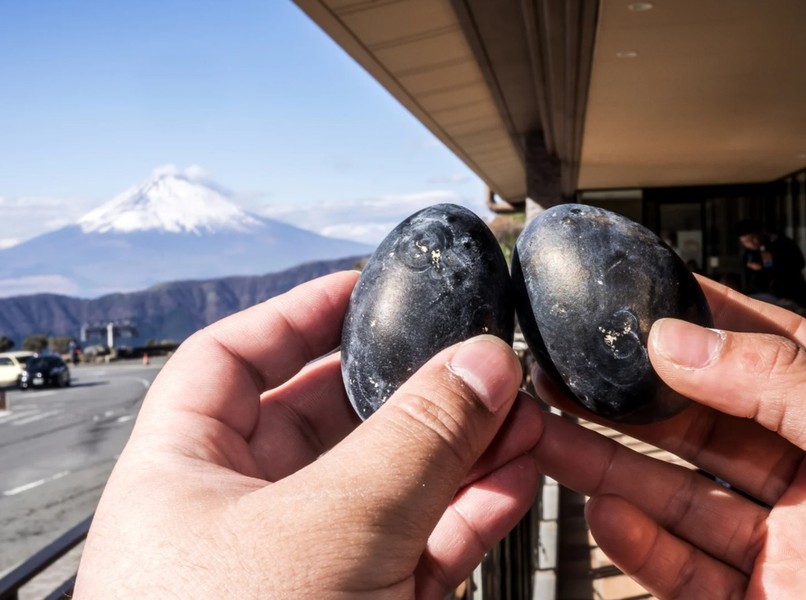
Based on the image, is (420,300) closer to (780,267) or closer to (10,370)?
(780,267)

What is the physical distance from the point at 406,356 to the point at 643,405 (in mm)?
449

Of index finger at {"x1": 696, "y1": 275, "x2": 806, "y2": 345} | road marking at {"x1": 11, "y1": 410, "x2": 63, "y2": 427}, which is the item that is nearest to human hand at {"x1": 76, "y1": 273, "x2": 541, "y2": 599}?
index finger at {"x1": 696, "y1": 275, "x2": 806, "y2": 345}

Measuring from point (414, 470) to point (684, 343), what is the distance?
51cm

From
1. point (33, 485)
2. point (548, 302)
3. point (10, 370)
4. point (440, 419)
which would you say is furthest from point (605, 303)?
point (10, 370)

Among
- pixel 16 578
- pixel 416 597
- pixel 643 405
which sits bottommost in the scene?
pixel 16 578

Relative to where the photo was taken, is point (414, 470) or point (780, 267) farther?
point (780, 267)

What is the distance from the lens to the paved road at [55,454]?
12.2 meters

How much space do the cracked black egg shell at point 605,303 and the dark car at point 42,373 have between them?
1422 inches

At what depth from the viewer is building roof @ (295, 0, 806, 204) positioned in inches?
235

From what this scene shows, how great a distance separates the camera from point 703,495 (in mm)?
1878

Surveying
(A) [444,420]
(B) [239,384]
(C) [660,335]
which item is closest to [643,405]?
(C) [660,335]

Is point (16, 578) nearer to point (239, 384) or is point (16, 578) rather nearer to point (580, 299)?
point (239, 384)

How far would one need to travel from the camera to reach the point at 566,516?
5.27 metres

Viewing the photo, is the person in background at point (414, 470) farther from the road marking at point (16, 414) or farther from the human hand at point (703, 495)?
the road marking at point (16, 414)
